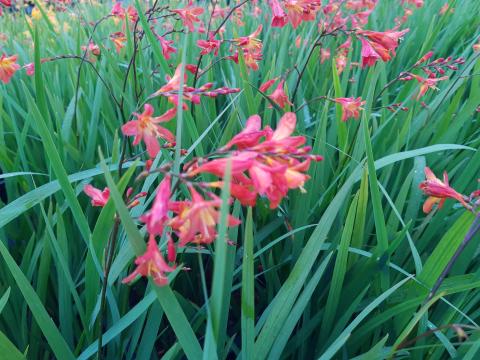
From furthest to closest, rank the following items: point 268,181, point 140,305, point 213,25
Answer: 1. point 213,25
2. point 140,305
3. point 268,181

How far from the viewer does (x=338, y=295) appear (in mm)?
898

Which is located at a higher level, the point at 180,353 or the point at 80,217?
the point at 80,217

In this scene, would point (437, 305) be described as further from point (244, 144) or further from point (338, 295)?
point (244, 144)

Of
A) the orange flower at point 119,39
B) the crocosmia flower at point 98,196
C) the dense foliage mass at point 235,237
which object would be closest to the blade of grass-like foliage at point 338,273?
the dense foliage mass at point 235,237

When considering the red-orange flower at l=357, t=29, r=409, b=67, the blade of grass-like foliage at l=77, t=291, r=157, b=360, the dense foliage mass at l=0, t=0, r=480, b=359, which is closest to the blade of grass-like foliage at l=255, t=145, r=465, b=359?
the dense foliage mass at l=0, t=0, r=480, b=359

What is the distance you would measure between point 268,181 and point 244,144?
109mm

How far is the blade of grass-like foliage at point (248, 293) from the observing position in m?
0.67

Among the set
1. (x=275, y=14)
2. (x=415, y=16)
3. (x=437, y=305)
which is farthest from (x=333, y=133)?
(x=415, y=16)

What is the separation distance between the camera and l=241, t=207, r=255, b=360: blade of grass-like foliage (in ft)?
2.19

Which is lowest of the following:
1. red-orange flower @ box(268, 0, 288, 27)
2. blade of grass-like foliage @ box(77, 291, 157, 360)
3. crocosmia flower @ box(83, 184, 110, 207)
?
blade of grass-like foliage @ box(77, 291, 157, 360)

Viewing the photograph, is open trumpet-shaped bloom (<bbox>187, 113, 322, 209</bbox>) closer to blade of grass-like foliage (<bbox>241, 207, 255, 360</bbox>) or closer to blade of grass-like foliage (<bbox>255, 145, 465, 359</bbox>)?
blade of grass-like foliage (<bbox>241, 207, 255, 360</bbox>)

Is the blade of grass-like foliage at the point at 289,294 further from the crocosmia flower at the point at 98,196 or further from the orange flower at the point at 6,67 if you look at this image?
the orange flower at the point at 6,67

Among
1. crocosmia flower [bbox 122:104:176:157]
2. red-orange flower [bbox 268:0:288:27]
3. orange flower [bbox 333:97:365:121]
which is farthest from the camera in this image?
red-orange flower [bbox 268:0:288:27]

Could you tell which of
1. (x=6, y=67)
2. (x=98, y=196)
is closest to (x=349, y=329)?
(x=98, y=196)
